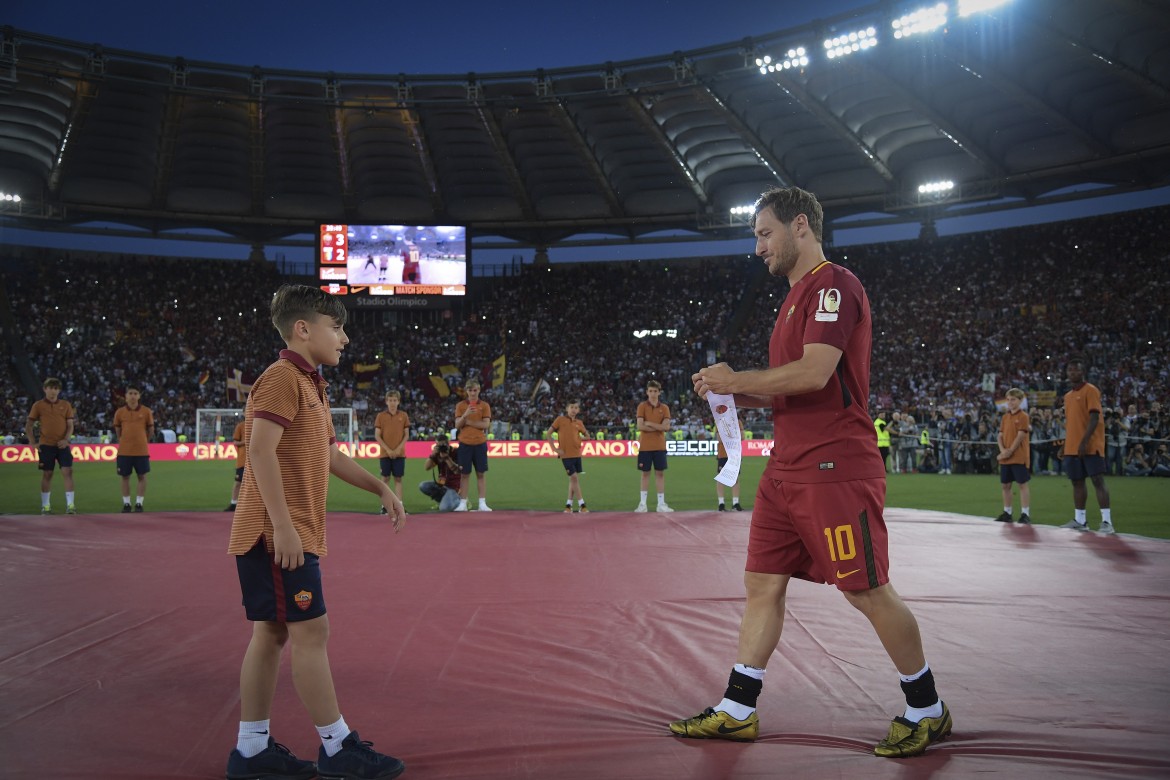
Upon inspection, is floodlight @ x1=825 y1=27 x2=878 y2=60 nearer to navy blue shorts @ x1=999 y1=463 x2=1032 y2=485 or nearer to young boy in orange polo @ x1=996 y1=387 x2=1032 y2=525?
young boy in orange polo @ x1=996 y1=387 x2=1032 y2=525

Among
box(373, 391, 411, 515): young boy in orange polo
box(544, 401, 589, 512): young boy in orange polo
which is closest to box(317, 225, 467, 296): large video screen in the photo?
box(373, 391, 411, 515): young boy in orange polo

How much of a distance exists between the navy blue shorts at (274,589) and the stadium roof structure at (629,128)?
82.0ft

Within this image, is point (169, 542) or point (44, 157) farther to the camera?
point (44, 157)

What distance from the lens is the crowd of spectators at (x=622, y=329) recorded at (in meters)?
32.8

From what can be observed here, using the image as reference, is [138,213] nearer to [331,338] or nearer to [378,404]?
[378,404]

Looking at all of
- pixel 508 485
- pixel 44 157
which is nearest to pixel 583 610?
pixel 508 485

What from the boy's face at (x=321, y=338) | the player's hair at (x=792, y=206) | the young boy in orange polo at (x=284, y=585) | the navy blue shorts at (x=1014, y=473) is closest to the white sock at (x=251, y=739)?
the young boy in orange polo at (x=284, y=585)

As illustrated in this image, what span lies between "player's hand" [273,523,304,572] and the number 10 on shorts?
219 centimetres

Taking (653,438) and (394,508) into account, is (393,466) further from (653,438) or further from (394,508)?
(394,508)

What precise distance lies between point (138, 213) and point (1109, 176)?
42.5 m

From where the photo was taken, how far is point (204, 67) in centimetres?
2702

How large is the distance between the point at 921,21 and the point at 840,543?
82.8 ft

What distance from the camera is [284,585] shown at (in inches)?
122

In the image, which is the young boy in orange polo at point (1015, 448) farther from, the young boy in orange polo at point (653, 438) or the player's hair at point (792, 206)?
the player's hair at point (792, 206)
